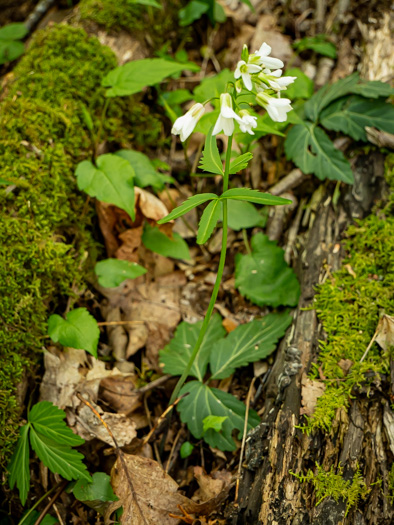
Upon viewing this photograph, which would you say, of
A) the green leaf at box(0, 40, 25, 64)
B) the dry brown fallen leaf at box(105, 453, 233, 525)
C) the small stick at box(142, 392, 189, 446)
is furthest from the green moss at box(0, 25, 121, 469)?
the green leaf at box(0, 40, 25, 64)

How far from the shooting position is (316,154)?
2732 mm

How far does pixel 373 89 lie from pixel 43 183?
2.22m

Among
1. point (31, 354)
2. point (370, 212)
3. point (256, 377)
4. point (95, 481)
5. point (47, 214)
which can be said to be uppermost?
point (47, 214)

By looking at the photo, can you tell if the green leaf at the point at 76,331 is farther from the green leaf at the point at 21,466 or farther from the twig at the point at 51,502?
the twig at the point at 51,502

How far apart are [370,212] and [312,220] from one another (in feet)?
1.18

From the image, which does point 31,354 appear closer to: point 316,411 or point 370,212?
point 316,411

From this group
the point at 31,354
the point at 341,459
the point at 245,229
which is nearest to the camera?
the point at 341,459

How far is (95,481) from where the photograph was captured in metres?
2.01

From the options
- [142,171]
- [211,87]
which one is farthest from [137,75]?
[142,171]

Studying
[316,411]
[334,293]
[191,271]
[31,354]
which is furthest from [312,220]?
[31,354]

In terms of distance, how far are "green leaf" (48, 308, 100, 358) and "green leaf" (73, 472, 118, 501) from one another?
0.61 metres

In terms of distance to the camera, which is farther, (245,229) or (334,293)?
(245,229)

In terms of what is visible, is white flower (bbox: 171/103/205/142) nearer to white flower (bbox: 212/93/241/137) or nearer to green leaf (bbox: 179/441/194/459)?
white flower (bbox: 212/93/241/137)

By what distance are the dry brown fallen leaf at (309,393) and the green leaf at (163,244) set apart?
1.18m
